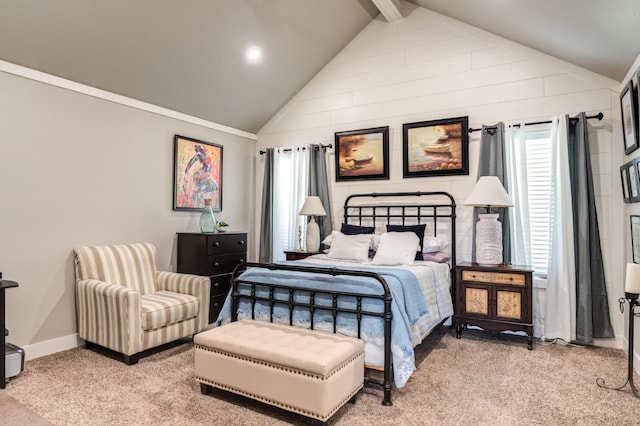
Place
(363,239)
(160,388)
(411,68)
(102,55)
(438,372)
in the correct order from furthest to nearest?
(411,68), (363,239), (102,55), (438,372), (160,388)

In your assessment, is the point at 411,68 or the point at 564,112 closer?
the point at 564,112

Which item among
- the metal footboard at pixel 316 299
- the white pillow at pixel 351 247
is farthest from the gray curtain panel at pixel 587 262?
the metal footboard at pixel 316 299

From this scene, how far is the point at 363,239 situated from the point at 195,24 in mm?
2773

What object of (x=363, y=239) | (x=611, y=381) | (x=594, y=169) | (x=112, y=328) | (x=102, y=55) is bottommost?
(x=611, y=381)

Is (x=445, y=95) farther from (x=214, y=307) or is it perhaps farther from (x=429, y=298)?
(x=214, y=307)

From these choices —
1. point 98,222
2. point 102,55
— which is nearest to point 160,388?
point 98,222

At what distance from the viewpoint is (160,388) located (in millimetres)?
2822

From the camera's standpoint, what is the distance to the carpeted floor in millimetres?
2385

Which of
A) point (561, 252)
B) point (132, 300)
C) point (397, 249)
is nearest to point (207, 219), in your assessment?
point (132, 300)

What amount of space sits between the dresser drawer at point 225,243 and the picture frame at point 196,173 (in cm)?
63

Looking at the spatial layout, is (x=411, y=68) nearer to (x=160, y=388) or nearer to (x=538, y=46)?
(x=538, y=46)

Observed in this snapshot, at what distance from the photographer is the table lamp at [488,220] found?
3.83m

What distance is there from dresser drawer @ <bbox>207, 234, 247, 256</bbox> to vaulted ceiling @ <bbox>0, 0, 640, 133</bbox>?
1.60m

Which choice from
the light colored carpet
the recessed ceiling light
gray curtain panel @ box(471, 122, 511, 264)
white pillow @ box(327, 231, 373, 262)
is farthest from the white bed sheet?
the recessed ceiling light
